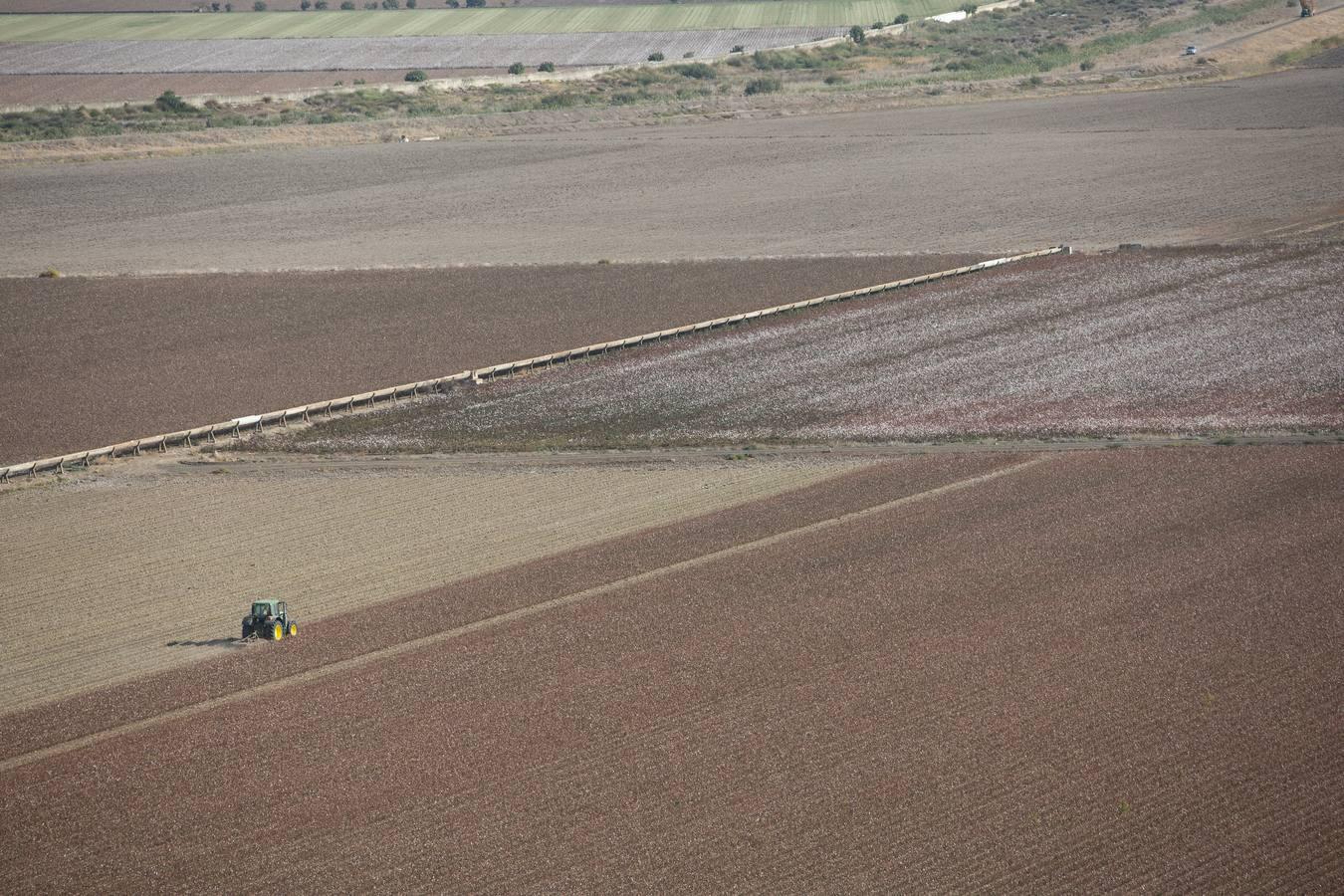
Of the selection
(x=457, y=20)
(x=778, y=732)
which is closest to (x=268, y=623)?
(x=778, y=732)

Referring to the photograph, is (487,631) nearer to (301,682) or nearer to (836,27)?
(301,682)

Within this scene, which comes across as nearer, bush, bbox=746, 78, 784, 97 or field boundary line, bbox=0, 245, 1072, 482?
field boundary line, bbox=0, 245, 1072, 482

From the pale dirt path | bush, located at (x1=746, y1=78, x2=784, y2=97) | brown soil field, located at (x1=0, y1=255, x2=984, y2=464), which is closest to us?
the pale dirt path

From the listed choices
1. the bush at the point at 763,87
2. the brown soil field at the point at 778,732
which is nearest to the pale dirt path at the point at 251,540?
the brown soil field at the point at 778,732

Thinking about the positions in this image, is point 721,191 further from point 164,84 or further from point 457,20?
point 457,20

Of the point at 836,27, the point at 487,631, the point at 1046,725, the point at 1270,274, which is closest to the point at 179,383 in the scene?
the point at 487,631

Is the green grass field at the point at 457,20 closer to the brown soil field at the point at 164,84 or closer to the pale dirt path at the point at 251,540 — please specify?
the brown soil field at the point at 164,84

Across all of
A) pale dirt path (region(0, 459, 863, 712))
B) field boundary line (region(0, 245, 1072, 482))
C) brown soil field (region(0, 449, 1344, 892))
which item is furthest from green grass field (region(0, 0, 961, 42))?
brown soil field (region(0, 449, 1344, 892))

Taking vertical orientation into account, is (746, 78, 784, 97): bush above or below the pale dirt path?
above

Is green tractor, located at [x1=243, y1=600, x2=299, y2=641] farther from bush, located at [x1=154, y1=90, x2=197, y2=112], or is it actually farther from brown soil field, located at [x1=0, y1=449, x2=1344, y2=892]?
bush, located at [x1=154, y1=90, x2=197, y2=112]
